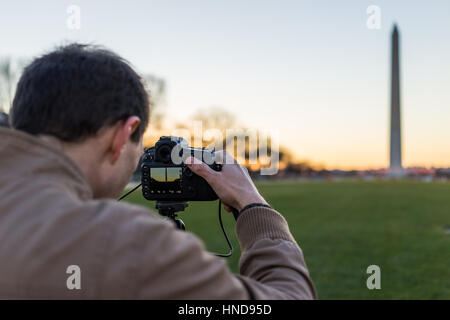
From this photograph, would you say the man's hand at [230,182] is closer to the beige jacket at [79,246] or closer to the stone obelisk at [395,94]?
the beige jacket at [79,246]

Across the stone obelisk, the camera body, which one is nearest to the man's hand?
the camera body

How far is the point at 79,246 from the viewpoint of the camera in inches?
39.1

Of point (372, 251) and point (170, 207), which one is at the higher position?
point (170, 207)

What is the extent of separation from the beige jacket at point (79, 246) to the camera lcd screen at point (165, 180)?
0.95 meters

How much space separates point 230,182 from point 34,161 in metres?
0.82

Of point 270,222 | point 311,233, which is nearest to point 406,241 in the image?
point 311,233

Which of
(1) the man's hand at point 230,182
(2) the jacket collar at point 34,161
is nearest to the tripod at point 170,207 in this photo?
(1) the man's hand at point 230,182

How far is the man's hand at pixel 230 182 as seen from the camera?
1665mm

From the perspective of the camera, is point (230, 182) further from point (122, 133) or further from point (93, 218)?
point (93, 218)

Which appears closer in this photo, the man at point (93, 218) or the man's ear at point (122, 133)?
the man at point (93, 218)

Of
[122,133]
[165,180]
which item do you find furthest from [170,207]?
[122,133]

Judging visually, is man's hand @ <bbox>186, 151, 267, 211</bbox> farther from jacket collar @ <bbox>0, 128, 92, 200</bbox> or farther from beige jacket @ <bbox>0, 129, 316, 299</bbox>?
jacket collar @ <bbox>0, 128, 92, 200</bbox>

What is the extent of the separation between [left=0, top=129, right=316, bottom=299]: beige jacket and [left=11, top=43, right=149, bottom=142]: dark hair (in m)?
0.12
